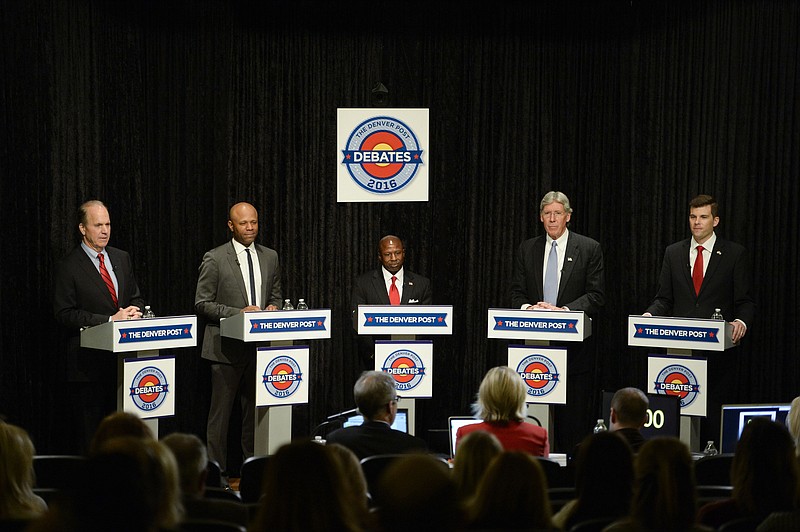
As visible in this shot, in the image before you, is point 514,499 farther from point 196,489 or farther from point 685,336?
point 685,336

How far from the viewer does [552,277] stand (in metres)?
7.25

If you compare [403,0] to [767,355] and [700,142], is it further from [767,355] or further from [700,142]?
[767,355]

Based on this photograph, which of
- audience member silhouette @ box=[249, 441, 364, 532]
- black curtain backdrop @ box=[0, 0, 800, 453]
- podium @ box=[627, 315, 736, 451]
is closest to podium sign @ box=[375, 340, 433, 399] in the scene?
podium @ box=[627, 315, 736, 451]

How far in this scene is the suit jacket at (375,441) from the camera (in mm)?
4488

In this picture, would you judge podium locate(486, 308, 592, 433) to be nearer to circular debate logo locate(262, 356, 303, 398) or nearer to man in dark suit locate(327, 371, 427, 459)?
circular debate logo locate(262, 356, 303, 398)

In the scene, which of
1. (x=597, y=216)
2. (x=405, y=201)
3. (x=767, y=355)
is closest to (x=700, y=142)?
(x=597, y=216)

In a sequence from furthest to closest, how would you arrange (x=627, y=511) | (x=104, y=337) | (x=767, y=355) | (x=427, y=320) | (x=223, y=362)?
(x=767, y=355), (x=223, y=362), (x=427, y=320), (x=104, y=337), (x=627, y=511)

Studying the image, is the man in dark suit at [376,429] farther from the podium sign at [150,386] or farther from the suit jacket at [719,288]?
the suit jacket at [719,288]

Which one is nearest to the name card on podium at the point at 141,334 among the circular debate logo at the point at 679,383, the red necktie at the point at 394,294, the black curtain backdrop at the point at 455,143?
the black curtain backdrop at the point at 455,143

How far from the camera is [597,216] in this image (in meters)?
8.64

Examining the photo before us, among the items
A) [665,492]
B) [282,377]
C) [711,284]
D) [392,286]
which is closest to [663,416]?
[711,284]

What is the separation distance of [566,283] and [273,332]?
7.37ft

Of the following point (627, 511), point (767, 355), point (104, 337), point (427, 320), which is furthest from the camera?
point (767, 355)

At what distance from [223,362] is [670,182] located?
13.4 feet
